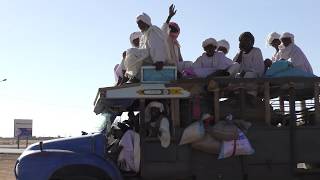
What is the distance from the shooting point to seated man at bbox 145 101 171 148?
327 inches

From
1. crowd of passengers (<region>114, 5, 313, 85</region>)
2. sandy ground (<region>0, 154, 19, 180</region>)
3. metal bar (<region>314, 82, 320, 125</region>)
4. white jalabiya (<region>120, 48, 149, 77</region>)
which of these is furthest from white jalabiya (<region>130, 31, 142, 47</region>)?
sandy ground (<region>0, 154, 19, 180</region>)

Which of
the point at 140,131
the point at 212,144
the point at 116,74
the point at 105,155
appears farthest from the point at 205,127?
the point at 116,74

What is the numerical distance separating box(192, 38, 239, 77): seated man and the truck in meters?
0.44

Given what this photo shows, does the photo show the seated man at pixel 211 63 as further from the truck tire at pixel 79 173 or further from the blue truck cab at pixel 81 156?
the truck tire at pixel 79 173

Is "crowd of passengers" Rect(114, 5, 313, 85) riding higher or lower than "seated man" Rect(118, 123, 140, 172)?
higher

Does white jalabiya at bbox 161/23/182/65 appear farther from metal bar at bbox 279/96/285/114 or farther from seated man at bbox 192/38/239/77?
metal bar at bbox 279/96/285/114

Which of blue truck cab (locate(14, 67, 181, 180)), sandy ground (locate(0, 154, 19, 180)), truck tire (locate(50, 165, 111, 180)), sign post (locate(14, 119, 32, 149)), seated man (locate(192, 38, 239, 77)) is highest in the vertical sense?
seated man (locate(192, 38, 239, 77))

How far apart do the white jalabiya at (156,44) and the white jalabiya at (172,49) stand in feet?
0.46

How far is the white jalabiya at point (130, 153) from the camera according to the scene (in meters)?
8.38

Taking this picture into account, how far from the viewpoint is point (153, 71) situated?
8.62 metres

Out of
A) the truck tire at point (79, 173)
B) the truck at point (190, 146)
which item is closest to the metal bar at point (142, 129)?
the truck at point (190, 146)

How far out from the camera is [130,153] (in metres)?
8.38

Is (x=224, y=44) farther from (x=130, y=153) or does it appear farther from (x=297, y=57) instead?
(x=130, y=153)

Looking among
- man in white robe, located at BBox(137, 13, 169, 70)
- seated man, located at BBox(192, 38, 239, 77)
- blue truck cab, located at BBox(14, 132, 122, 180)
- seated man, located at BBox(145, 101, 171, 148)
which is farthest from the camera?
seated man, located at BBox(192, 38, 239, 77)
